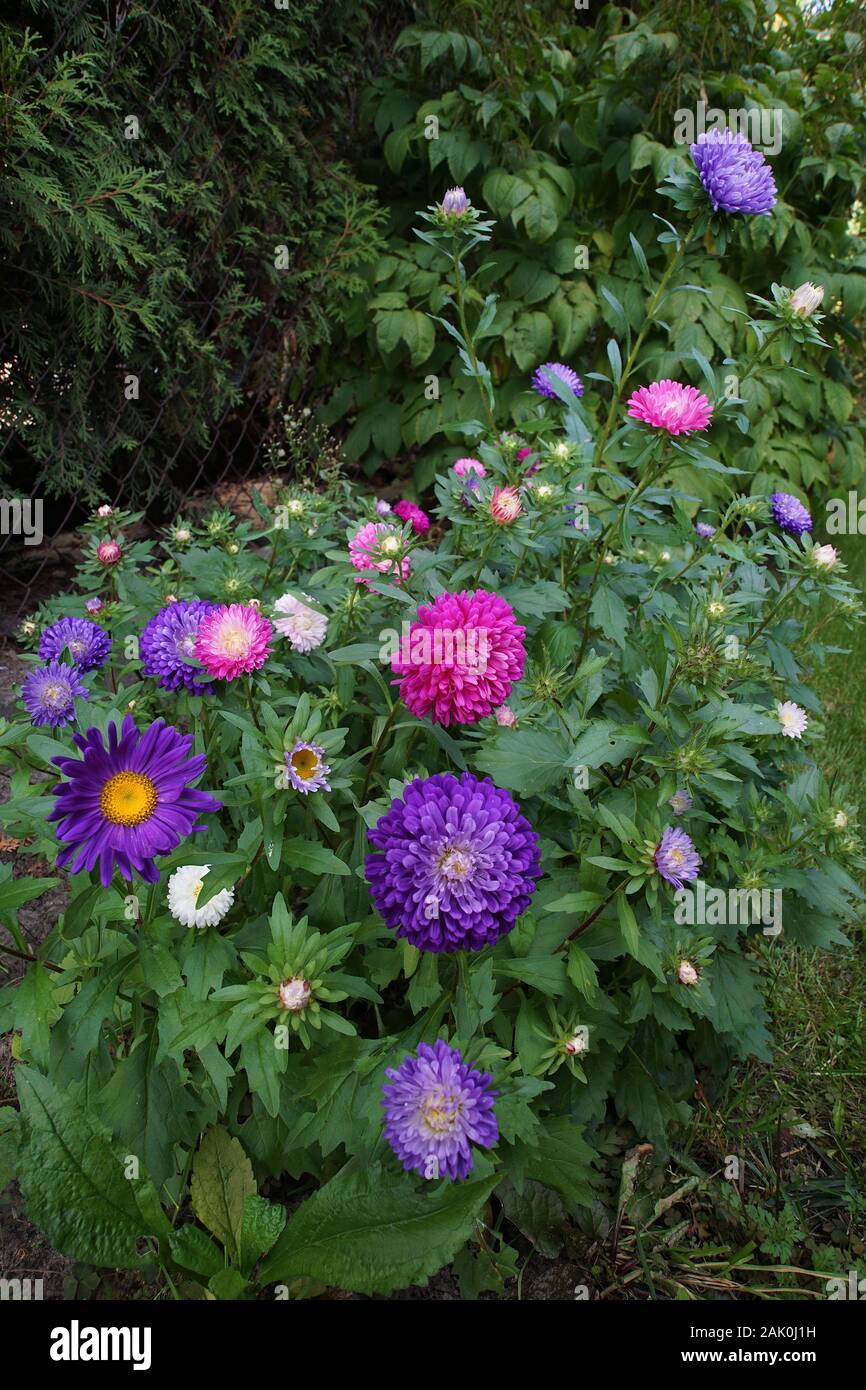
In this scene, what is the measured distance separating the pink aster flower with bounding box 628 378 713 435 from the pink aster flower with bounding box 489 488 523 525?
283mm

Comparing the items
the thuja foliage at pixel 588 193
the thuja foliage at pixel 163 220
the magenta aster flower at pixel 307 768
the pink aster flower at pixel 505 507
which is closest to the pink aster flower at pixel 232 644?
the magenta aster flower at pixel 307 768

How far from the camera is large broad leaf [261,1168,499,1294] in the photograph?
124 centimetres

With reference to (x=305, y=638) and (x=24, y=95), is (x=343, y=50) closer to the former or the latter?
(x=24, y=95)

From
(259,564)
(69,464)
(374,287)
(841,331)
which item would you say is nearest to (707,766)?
(259,564)

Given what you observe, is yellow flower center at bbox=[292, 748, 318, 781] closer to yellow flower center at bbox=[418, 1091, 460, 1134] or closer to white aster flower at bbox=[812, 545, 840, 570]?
yellow flower center at bbox=[418, 1091, 460, 1134]

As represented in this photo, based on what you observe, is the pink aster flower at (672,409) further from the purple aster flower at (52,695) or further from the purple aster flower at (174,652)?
the purple aster flower at (52,695)

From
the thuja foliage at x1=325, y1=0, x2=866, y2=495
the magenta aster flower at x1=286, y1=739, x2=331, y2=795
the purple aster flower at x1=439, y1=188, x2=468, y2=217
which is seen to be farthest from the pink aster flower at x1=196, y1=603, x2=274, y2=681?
the thuja foliage at x1=325, y1=0, x2=866, y2=495

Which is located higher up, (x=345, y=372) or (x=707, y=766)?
(x=345, y=372)

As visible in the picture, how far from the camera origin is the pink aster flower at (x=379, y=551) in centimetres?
145

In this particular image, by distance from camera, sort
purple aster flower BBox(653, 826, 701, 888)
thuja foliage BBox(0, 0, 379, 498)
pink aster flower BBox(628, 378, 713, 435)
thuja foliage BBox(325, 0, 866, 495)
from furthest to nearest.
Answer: thuja foliage BBox(325, 0, 866, 495) → thuja foliage BBox(0, 0, 379, 498) → pink aster flower BBox(628, 378, 713, 435) → purple aster flower BBox(653, 826, 701, 888)

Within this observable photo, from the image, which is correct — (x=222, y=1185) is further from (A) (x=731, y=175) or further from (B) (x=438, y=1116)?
(A) (x=731, y=175)

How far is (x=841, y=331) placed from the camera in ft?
13.0

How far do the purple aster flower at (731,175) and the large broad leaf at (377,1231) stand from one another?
157 centimetres

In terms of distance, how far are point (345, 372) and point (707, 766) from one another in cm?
298
